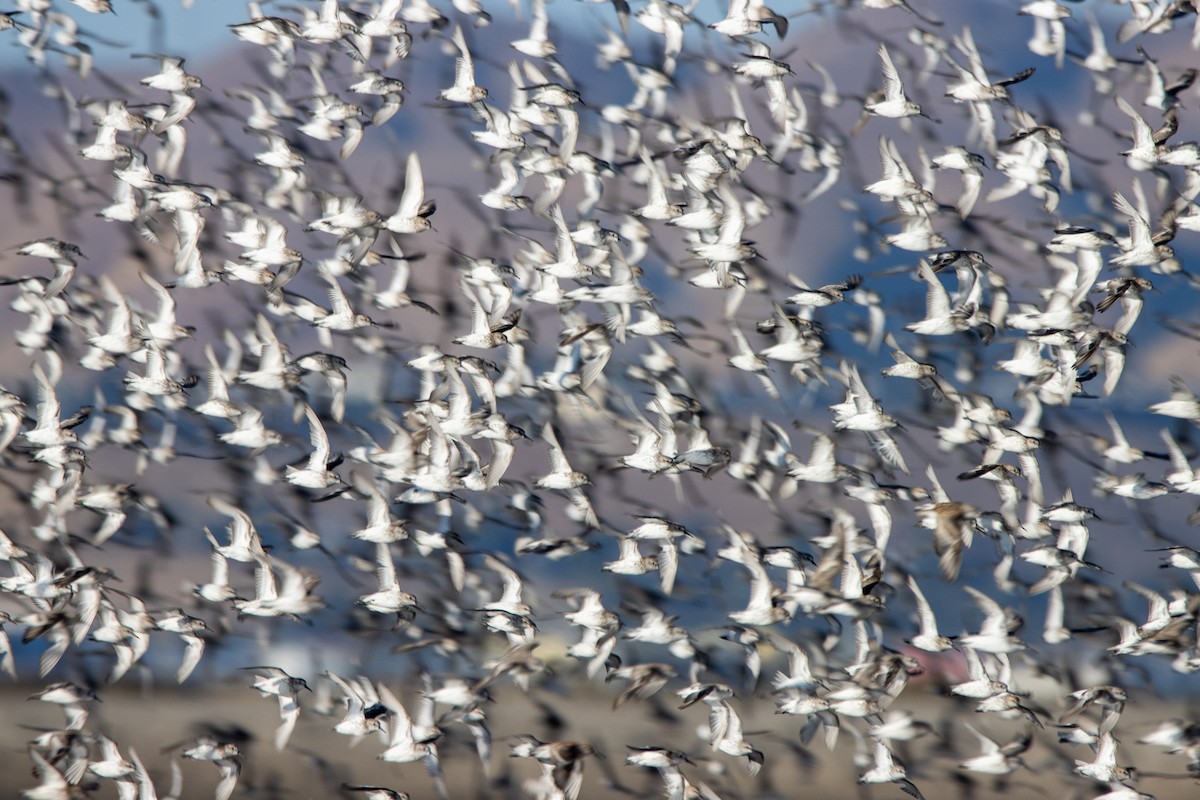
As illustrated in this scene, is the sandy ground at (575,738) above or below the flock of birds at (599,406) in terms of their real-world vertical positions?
below

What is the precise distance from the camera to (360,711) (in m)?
8.99

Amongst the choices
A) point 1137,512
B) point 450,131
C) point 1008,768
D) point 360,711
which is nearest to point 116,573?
point 360,711

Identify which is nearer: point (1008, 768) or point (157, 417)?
point (1008, 768)

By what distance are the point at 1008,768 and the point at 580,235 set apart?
5.07 m

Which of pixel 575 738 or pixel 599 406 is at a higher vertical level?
pixel 599 406

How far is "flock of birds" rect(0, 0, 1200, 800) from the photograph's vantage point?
8.98 meters

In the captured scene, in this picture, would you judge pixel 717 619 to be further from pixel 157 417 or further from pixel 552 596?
pixel 157 417

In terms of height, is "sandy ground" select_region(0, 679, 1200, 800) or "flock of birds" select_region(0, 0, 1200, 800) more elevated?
"flock of birds" select_region(0, 0, 1200, 800)

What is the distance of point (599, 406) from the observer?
944 cm

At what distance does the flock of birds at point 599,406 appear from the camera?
898 centimetres

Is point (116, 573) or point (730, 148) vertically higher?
point (730, 148)

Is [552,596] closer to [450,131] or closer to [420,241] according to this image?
[420,241]

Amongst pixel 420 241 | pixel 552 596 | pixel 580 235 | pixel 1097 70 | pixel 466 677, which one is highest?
pixel 1097 70

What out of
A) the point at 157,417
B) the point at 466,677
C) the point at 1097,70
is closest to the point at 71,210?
the point at 157,417
